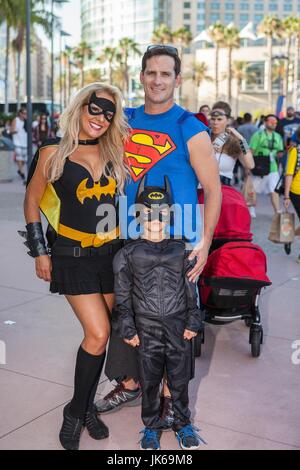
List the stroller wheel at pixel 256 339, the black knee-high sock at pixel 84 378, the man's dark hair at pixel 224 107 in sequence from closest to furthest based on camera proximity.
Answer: the black knee-high sock at pixel 84 378 → the stroller wheel at pixel 256 339 → the man's dark hair at pixel 224 107

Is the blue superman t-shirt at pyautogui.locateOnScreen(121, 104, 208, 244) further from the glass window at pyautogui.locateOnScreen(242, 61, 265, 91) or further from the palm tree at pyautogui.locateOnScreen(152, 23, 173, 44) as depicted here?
the glass window at pyautogui.locateOnScreen(242, 61, 265, 91)

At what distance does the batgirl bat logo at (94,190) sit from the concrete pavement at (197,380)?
4.38ft

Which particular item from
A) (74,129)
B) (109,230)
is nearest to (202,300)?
(109,230)

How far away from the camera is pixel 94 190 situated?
337cm

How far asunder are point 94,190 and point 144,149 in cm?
38

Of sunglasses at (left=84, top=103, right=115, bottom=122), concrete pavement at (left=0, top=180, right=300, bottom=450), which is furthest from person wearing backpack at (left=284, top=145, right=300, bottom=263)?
sunglasses at (left=84, top=103, right=115, bottom=122)

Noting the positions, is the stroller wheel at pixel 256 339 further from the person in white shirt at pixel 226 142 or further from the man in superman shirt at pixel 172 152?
the person in white shirt at pixel 226 142

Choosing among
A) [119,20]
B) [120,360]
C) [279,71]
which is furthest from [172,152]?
[119,20]

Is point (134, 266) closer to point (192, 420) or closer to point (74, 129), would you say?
point (74, 129)

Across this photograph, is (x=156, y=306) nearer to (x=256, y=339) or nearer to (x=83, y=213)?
(x=83, y=213)

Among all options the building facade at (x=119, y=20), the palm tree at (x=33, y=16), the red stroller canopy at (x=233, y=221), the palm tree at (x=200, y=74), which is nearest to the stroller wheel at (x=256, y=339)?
the red stroller canopy at (x=233, y=221)

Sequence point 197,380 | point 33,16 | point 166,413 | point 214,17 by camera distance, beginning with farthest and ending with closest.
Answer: point 214,17
point 33,16
point 197,380
point 166,413

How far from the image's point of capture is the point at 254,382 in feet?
14.4

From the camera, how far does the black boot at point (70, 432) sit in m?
3.40
